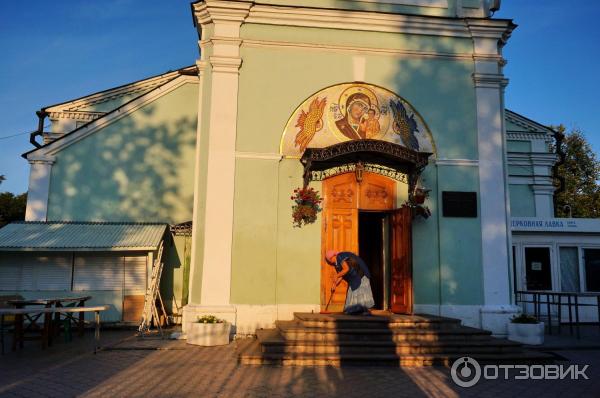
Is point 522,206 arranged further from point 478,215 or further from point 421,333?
point 421,333

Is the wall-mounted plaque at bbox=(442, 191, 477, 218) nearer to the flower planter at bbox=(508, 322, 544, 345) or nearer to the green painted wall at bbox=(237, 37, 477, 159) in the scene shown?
the green painted wall at bbox=(237, 37, 477, 159)

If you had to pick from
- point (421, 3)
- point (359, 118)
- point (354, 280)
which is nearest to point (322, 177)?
point (359, 118)

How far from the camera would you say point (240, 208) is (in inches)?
437

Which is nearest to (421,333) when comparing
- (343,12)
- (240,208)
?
(240,208)

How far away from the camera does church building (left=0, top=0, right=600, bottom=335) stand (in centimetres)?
1098

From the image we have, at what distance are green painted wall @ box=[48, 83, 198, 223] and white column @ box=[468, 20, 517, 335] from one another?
7565mm

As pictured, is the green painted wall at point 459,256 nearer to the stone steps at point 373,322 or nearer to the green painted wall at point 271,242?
the stone steps at point 373,322

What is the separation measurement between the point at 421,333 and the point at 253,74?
658 centimetres

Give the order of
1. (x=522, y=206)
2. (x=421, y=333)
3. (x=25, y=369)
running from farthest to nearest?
(x=522, y=206), (x=421, y=333), (x=25, y=369)

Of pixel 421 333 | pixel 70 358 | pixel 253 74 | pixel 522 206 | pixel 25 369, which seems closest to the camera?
pixel 25 369

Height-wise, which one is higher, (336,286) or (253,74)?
(253,74)

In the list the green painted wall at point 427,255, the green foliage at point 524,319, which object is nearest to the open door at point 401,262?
the green painted wall at point 427,255

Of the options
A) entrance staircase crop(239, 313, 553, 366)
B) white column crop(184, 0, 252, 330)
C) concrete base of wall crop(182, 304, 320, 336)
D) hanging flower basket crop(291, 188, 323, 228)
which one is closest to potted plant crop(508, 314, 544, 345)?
entrance staircase crop(239, 313, 553, 366)

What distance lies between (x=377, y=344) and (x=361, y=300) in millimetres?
1470
